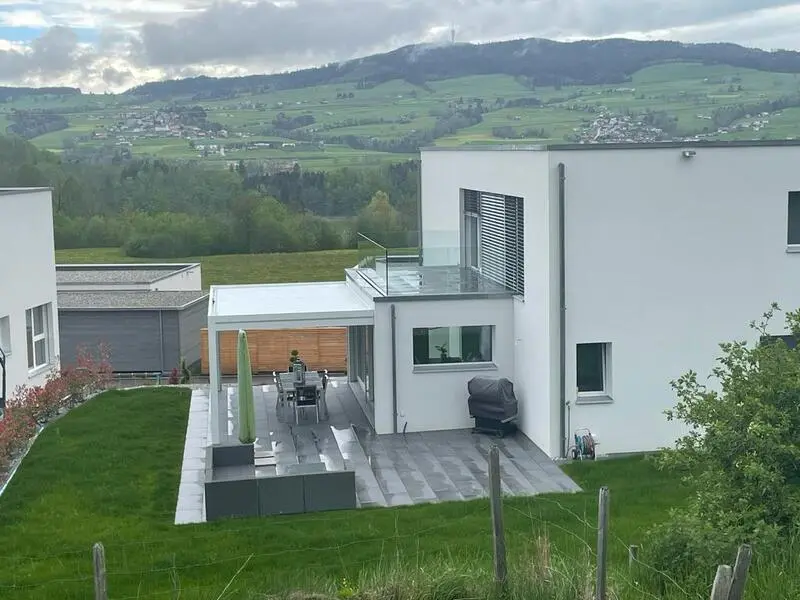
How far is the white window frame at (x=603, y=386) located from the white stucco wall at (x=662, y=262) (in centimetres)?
10

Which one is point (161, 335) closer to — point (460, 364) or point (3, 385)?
point (3, 385)

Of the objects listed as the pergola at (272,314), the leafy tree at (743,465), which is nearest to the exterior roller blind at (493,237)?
the pergola at (272,314)

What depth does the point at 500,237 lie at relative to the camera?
1817 cm

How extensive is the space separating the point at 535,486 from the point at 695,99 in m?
57.3

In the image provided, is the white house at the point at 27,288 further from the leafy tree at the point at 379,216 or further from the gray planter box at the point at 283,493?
the leafy tree at the point at 379,216

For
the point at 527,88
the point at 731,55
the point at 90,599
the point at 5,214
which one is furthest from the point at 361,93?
the point at 90,599

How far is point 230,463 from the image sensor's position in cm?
1427

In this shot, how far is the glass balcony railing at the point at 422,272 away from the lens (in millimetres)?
17500

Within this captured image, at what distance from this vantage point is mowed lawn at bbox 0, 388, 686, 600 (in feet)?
31.4

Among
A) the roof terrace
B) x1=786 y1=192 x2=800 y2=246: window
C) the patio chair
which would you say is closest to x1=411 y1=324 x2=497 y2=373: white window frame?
the roof terrace

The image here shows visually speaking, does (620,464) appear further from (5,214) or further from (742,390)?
(5,214)

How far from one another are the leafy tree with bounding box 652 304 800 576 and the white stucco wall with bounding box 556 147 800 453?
7.04 m

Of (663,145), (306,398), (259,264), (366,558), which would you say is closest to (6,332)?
(306,398)

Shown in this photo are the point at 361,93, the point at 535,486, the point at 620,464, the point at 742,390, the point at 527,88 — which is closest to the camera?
the point at 742,390
